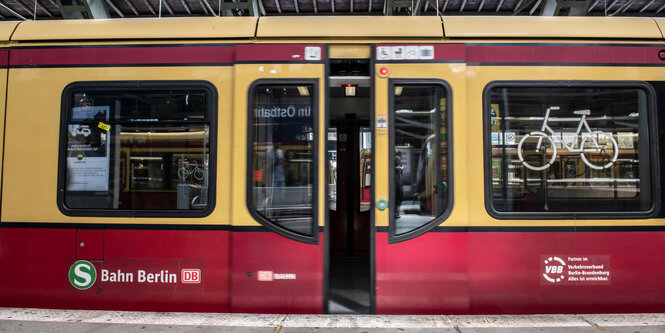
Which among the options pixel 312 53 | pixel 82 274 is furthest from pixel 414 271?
pixel 82 274

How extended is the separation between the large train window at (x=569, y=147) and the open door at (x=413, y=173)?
44cm

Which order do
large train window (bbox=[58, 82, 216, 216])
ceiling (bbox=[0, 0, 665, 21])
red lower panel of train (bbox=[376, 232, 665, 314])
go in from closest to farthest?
red lower panel of train (bbox=[376, 232, 665, 314]) < large train window (bbox=[58, 82, 216, 216]) < ceiling (bbox=[0, 0, 665, 21])

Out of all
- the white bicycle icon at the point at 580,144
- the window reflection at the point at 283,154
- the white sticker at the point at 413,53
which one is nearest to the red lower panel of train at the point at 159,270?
the window reflection at the point at 283,154

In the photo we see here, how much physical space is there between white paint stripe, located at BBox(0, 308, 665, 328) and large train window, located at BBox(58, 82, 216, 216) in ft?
2.92

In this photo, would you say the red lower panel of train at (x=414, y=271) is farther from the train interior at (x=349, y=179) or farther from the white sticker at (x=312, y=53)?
the train interior at (x=349, y=179)

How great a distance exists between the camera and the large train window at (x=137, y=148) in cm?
316

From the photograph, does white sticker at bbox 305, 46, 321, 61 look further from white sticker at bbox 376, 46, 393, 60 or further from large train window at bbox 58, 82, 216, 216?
large train window at bbox 58, 82, 216, 216

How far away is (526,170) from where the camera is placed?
122 inches

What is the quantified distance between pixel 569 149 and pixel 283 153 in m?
2.55

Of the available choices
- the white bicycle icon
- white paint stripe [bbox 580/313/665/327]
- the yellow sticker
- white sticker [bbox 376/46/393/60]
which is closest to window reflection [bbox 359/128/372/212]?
white sticker [bbox 376/46/393/60]

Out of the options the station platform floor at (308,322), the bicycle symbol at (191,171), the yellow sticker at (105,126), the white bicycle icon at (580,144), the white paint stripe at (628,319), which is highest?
the yellow sticker at (105,126)

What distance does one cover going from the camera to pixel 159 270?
314 cm

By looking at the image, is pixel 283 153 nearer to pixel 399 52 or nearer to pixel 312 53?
pixel 312 53

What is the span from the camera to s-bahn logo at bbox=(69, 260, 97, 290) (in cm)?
316
